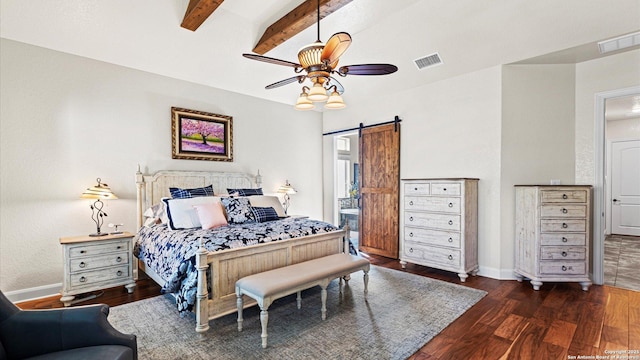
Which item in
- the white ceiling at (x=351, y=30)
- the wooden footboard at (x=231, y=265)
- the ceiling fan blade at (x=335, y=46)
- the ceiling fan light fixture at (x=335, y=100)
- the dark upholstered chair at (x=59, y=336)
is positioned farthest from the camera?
the white ceiling at (x=351, y=30)

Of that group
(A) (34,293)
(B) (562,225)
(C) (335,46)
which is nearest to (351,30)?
(C) (335,46)

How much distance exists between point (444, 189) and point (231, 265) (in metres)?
2.91

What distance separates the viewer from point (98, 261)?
3.26 m

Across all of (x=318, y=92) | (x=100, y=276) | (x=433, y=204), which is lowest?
(x=100, y=276)

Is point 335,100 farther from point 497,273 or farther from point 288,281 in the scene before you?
point 497,273

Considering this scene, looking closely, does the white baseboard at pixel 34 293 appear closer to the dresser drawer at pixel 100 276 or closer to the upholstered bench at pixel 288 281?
the dresser drawer at pixel 100 276

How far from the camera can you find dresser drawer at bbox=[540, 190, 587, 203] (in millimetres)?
3430

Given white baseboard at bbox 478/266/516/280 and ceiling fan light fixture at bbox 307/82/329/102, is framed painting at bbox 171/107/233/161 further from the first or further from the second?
white baseboard at bbox 478/266/516/280

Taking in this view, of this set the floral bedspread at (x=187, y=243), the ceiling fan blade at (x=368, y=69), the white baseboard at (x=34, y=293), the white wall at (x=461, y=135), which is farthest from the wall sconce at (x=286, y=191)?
the white baseboard at (x=34, y=293)

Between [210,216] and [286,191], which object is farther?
[286,191]

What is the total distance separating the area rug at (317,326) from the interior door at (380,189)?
1589 mm

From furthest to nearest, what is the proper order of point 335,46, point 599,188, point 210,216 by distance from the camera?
point 599,188
point 210,216
point 335,46

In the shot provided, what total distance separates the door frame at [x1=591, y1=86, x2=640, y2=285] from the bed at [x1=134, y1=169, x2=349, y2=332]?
310 cm

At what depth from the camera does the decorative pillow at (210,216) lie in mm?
3366
